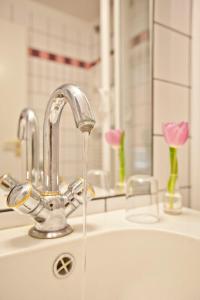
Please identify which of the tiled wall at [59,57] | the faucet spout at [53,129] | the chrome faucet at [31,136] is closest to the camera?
the faucet spout at [53,129]

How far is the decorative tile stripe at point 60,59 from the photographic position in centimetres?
78

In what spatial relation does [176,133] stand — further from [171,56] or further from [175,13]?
[175,13]

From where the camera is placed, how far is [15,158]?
70cm

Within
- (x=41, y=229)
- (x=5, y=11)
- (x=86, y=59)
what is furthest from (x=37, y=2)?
(x=41, y=229)

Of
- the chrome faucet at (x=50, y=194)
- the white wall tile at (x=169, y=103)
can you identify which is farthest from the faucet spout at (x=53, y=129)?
the white wall tile at (x=169, y=103)

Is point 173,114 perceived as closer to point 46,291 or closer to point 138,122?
point 138,122

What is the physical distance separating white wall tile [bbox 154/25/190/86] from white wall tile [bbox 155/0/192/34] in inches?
1.1

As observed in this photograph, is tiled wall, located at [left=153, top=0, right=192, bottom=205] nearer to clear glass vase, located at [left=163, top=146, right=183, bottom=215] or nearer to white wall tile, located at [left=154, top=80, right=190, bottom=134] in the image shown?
white wall tile, located at [left=154, top=80, right=190, bottom=134]

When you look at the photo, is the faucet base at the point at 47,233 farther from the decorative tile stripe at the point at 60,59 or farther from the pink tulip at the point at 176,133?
the decorative tile stripe at the point at 60,59

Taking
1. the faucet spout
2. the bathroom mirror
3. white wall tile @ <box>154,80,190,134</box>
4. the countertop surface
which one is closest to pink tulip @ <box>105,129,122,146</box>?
the bathroom mirror

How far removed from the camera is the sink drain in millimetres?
484

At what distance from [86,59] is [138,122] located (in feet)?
0.93

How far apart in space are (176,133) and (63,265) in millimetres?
420

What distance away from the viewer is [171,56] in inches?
33.8
